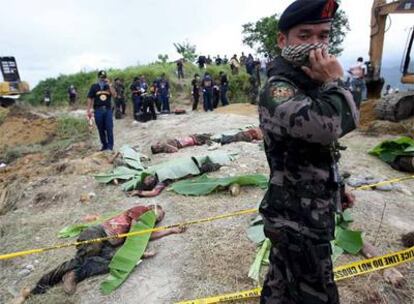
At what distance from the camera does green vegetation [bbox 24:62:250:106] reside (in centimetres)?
2105

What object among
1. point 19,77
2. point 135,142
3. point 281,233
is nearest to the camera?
point 281,233

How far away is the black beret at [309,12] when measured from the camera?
153 cm

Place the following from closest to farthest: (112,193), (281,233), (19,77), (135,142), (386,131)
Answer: (281,233), (112,193), (386,131), (135,142), (19,77)

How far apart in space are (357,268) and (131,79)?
19.2 metres

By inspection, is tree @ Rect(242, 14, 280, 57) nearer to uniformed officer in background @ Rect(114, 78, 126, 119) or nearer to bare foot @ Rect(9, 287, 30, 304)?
uniformed officer in background @ Rect(114, 78, 126, 119)

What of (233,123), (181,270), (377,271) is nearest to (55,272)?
(181,270)

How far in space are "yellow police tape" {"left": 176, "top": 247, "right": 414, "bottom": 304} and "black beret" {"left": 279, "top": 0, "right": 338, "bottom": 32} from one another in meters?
2.01

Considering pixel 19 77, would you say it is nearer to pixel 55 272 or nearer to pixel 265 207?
pixel 55 272

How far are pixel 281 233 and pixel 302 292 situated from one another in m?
0.28

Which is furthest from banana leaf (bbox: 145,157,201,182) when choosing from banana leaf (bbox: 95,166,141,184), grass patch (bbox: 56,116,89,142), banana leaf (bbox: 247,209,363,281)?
grass patch (bbox: 56,116,89,142)

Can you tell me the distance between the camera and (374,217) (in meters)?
4.12

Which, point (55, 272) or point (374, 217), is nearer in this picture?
point (55, 272)

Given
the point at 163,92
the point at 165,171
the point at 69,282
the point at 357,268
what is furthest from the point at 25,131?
the point at 357,268

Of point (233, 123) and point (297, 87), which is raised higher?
point (297, 87)
